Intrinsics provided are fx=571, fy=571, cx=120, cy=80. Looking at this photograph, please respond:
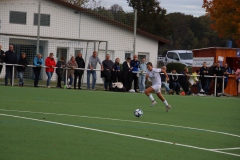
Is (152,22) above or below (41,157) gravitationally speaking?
above

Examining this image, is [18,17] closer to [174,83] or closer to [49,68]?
[49,68]

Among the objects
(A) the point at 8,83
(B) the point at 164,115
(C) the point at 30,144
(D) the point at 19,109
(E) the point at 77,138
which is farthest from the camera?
(A) the point at 8,83

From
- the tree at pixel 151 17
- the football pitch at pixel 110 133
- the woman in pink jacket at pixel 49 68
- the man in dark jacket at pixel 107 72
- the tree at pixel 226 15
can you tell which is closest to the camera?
the football pitch at pixel 110 133

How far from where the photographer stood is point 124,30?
123 feet

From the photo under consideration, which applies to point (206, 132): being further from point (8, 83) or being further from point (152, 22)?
point (152, 22)

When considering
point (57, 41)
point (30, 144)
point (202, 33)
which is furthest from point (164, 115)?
point (202, 33)

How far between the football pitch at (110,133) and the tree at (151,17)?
43698 millimetres

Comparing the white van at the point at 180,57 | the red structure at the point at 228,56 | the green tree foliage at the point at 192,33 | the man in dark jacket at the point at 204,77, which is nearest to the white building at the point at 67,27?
the red structure at the point at 228,56

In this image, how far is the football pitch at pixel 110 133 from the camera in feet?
31.2

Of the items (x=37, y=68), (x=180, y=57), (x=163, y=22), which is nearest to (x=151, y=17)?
(x=163, y=22)

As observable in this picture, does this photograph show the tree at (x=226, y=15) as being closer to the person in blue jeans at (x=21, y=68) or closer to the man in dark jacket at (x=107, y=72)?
the man in dark jacket at (x=107, y=72)

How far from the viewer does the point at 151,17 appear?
61875mm

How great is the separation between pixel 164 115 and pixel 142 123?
116 inches

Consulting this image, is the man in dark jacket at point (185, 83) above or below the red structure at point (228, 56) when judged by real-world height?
below
